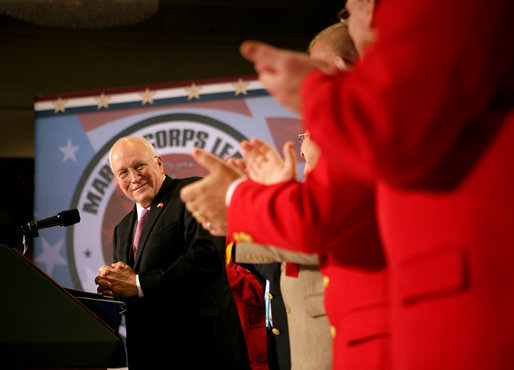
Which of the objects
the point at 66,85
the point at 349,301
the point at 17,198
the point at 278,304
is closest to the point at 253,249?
the point at 349,301

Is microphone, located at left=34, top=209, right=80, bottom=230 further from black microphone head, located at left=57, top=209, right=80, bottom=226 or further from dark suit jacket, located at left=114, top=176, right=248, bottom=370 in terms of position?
dark suit jacket, located at left=114, top=176, right=248, bottom=370

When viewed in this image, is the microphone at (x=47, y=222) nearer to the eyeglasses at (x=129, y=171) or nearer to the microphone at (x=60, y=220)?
the microphone at (x=60, y=220)

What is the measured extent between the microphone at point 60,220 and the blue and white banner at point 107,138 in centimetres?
179

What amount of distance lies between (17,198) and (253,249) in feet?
17.7

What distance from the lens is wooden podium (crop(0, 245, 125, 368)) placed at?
1.14 metres

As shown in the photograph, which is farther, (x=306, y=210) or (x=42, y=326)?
(x=42, y=326)

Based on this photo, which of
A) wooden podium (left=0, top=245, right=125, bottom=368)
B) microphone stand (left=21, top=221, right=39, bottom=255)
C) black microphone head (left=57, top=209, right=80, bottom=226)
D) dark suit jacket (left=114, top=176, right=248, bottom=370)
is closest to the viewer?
wooden podium (left=0, top=245, right=125, bottom=368)

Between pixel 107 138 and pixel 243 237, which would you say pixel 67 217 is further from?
pixel 107 138

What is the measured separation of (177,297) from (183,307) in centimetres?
5

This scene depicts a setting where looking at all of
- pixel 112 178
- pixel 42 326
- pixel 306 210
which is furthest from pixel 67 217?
pixel 112 178

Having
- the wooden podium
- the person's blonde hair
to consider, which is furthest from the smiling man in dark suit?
the person's blonde hair

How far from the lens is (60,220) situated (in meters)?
2.06

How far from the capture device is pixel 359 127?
0.60 metres

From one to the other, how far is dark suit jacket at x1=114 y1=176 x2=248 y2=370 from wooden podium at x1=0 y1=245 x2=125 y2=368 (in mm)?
1071
